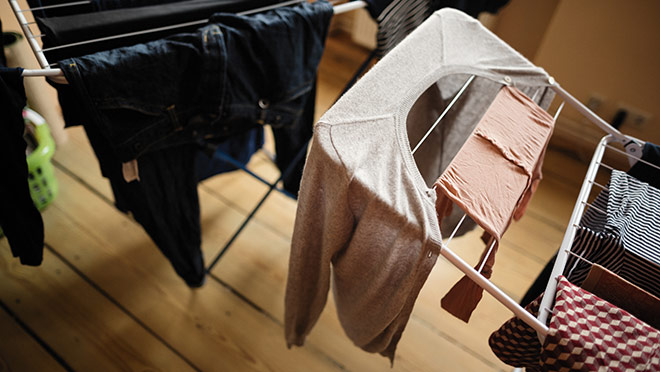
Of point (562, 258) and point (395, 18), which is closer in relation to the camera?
point (562, 258)

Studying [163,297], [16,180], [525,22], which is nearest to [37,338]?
[163,297]

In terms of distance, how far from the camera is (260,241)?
1628mm

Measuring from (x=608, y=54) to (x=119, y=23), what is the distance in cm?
191

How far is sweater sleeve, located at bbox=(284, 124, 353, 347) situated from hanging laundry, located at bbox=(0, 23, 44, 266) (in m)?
0.53

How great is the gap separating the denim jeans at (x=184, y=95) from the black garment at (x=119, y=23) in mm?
82

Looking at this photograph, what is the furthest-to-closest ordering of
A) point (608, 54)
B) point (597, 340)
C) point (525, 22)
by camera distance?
point (525, 22)
point (608, 54)
point (597, 340)

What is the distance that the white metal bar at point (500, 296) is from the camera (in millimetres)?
623

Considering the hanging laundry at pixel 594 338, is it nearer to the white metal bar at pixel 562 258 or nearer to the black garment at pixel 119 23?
the white metal bar at pixel 562 258

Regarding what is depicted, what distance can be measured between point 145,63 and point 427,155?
28.0 inches

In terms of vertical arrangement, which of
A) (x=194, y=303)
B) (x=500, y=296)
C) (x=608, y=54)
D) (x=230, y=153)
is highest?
(x=500, y=296)

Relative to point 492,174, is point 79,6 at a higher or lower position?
higher

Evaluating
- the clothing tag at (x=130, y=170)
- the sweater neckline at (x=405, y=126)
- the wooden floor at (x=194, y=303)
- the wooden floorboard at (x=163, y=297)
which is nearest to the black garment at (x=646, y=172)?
the sweater neckline at (x=405, y=126)

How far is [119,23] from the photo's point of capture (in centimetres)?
85

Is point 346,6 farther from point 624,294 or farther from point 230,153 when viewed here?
point 624,294
